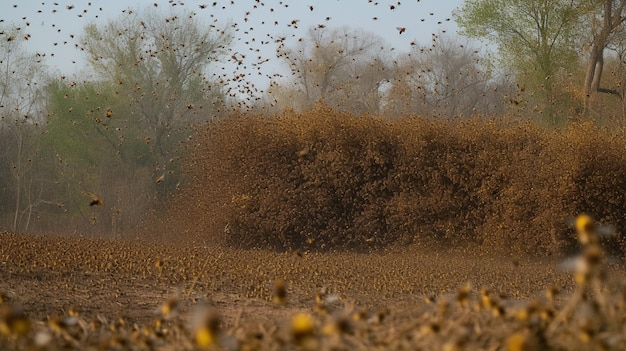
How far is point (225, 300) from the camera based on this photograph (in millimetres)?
10180

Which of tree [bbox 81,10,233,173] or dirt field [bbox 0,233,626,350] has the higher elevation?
tree [bbox 81,10,233,173]

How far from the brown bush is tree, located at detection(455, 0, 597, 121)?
34.1ft

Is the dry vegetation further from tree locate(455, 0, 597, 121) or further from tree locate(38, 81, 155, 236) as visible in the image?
tree locate(455, 0, 597, 121)

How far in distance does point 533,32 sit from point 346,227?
12833 mm

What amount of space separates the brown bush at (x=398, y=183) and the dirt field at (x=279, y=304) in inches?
34.2

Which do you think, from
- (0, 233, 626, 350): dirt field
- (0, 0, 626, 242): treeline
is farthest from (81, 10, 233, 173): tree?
(0, 233, 626, 350): dirt field

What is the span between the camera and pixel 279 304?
165 inches

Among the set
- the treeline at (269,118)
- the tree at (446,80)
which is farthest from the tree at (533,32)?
the tree at (446,80)

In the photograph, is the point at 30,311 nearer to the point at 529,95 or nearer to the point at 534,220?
the point at 534,220

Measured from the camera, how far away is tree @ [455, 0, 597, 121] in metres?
28.6

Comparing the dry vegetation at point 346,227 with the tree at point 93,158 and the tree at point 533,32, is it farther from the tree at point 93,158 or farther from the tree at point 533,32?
the tree at point 533,32

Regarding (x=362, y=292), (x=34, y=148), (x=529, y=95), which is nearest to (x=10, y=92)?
(x=34, y=148)

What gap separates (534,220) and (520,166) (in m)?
1.27

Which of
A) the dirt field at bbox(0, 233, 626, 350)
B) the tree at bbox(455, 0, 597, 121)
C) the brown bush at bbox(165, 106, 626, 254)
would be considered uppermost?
the tree at bbox(455, 0, 597, 121)
